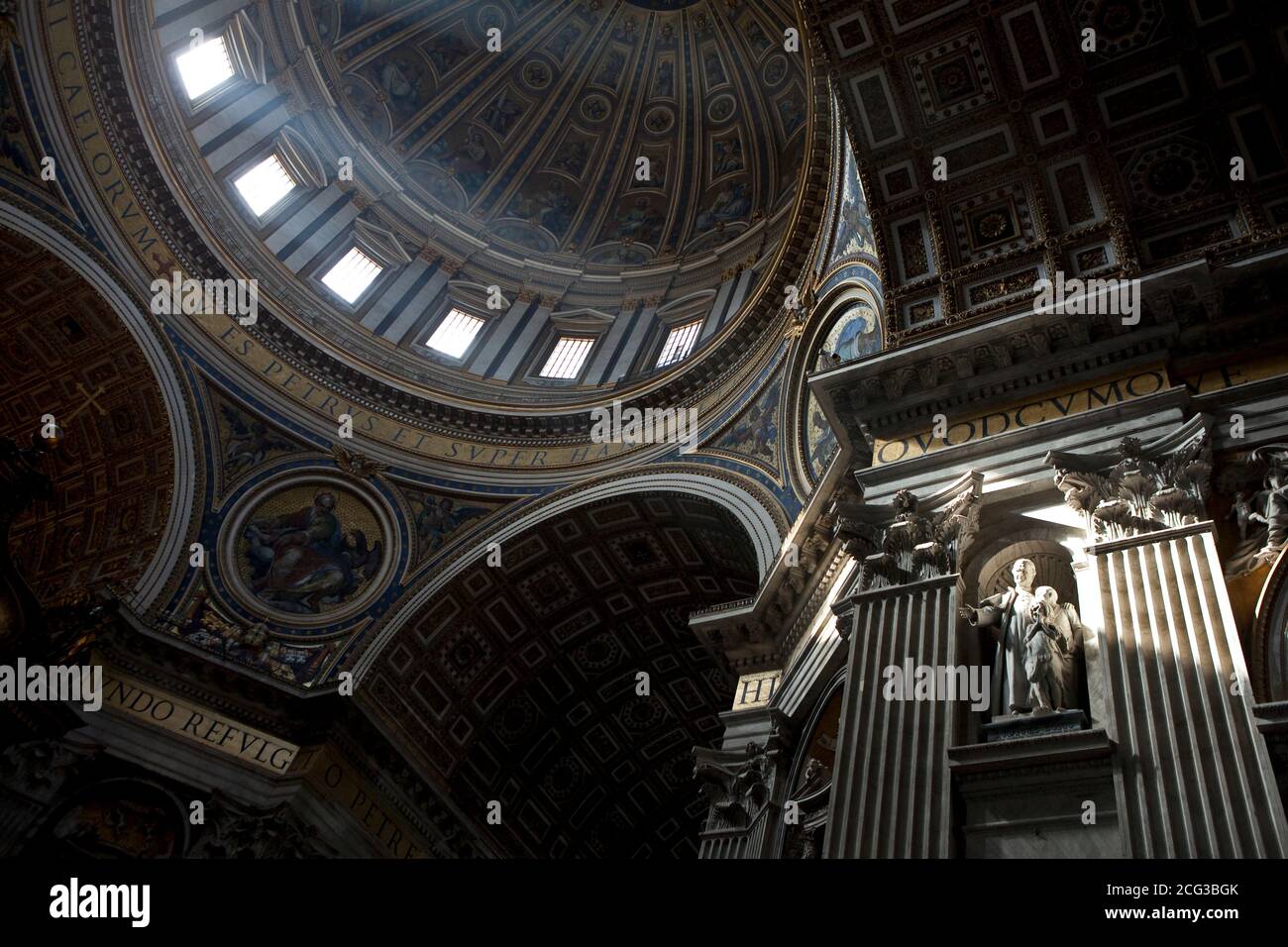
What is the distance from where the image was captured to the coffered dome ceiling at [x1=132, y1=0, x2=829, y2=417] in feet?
65.8

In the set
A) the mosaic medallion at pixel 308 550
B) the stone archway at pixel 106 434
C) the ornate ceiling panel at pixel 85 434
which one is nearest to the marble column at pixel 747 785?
the mosaic medallion at pixel 308 550

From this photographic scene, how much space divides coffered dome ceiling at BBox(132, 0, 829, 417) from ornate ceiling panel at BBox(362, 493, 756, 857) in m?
2.83

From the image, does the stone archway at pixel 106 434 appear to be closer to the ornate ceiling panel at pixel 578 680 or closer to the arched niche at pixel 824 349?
the ornate ceiling panel at pixel 578 680

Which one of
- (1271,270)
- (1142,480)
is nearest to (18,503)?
(1142,480)

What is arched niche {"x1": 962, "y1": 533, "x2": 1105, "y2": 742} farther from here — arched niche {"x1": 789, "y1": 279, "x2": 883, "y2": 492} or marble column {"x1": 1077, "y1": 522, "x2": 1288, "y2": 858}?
arched niche {"x1": 789, "y1": 279, "x2": 883, "y2": 492}

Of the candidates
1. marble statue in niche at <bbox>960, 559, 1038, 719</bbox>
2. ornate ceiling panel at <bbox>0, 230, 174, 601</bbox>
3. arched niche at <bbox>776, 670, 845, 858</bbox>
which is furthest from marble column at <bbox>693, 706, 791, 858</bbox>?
ornate ceiling panel at <bbox>0, 230, 174, 601</bbox>

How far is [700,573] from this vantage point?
18031mm

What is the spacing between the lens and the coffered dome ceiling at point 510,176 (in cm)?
2005

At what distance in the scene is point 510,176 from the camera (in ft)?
85.8

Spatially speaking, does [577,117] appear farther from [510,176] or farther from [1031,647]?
[1031,647]

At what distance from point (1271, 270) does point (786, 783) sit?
257 inches

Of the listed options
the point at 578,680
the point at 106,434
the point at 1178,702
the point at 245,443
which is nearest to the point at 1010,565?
the point at 1178,702

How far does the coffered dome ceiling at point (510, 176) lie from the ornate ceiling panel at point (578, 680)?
2.83 m
